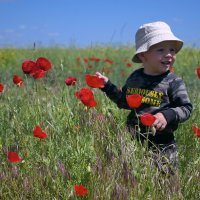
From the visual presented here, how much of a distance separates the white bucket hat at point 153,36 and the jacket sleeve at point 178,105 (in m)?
0.24

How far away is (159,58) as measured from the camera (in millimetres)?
2824

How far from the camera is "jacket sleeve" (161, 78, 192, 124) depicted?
8.73 feet

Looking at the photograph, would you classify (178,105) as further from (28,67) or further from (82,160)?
(28,67)

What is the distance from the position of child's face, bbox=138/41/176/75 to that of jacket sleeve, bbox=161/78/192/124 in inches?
4.2

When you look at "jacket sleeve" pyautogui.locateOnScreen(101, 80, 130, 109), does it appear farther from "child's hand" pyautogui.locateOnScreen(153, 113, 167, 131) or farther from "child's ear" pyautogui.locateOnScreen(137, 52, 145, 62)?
"child's hand" pyautogui.locateOnScreen(153, 113, 167, 131)

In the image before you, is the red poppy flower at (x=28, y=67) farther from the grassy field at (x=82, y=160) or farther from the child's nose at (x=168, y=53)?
the child's nose at (x=168, y=53)

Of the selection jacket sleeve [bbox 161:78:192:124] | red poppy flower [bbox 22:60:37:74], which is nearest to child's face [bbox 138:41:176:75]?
jacket sleeve [bbox 161:78:192:124]

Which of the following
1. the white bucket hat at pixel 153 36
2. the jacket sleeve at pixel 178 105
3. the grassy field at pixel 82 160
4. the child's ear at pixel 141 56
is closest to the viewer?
the grassy field at pixel 82 160

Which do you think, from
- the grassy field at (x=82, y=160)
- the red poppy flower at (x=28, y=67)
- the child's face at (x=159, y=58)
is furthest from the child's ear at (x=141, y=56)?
the red poppy flower at (x=28, y=67)

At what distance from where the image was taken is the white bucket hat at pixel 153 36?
2820 mm

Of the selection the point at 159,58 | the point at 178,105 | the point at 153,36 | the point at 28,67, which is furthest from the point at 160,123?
the point at 28,67

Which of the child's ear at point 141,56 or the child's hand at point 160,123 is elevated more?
the child's ear at point 141,56

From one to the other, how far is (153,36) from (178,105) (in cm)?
41

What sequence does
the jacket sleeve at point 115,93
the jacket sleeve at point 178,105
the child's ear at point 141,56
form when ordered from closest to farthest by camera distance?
the jacket sleeve at point 178,105 < the child's ear at point 141,56 < the jacket sleeve at point 115,93
